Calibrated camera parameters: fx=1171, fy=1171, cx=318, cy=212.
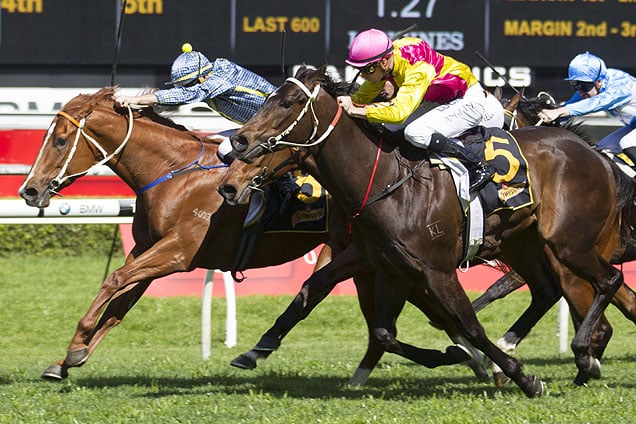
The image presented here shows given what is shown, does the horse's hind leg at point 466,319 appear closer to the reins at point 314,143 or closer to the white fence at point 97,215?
the reins at point 314,143

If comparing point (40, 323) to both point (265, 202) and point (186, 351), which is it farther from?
point (265, 202)

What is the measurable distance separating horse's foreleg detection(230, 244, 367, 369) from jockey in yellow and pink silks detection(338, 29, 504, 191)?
0.79 meters

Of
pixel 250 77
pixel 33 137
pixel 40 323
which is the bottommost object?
pixel 40 323

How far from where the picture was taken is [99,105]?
5961mm

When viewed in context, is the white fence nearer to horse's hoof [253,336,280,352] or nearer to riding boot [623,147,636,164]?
horse's hoof [253,336,280,352]

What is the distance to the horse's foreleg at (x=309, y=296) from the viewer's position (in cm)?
574

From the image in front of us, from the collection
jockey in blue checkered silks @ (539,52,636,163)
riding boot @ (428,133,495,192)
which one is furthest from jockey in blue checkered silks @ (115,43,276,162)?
jockey in blue checkered silks @ (539,52,636,163)

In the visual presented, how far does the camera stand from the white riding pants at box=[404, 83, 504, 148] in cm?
526

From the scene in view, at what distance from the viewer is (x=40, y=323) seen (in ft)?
27.6

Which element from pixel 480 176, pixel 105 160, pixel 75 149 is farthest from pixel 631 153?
pixel 75 149

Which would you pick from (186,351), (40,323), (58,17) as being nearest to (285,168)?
(186,351)

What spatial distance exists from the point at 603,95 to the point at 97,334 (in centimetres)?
320

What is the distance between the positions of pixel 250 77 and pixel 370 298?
1.35 m

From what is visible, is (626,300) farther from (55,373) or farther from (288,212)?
(55,373)
